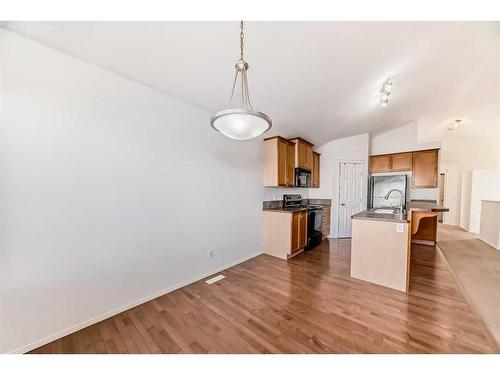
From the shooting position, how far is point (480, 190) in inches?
210

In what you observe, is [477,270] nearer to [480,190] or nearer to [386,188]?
[386,188]

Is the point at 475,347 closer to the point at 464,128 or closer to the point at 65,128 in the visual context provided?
the point at 65,128

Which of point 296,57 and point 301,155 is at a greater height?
point 296,57

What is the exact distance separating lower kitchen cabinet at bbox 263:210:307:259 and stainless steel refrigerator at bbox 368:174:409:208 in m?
2.38

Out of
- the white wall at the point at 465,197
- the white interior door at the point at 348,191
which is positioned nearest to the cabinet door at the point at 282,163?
the white interior door at the point at 348,191

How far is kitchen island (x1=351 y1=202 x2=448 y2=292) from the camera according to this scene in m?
2.30

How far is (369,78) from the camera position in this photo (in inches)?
92.2

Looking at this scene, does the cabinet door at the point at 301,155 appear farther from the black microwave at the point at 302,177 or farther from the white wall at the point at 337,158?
the white wall at the point at 337,158

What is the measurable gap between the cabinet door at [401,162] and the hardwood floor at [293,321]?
2.82 metres

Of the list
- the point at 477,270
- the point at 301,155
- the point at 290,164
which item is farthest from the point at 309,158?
the point at 477,270

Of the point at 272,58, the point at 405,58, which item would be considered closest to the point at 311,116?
the point at 405,58

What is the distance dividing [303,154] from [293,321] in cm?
319

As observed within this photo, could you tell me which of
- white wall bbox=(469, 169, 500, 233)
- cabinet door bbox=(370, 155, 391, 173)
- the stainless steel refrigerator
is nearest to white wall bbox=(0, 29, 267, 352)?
the stainless steel refrigerator

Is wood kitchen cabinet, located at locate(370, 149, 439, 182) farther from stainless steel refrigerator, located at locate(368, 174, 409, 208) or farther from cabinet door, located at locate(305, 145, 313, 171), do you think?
cabinet door, located at locate(305, 145, 313, 171)
